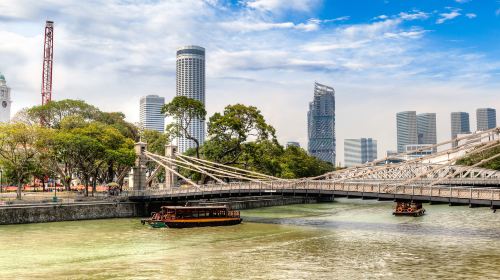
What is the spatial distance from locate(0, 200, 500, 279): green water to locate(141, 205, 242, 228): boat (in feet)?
6.20

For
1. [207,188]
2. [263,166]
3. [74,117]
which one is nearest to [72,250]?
[207,188]

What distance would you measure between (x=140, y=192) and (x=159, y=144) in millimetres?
35300

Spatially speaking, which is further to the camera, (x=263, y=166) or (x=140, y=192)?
(x=263, y=166)

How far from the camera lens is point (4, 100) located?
187000 mm

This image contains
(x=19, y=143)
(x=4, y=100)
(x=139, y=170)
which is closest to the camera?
(x=19, y=143)

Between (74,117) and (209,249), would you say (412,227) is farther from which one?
(74,117)

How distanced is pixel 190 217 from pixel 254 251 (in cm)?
1795

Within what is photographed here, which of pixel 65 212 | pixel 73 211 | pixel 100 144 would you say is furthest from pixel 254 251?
pixel 100 144

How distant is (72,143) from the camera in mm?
63938

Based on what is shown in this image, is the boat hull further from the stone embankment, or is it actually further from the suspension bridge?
the stone embankment

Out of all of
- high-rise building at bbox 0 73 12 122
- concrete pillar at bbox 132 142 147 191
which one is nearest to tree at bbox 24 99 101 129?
concrete pillar at bbox 132 142 147 191

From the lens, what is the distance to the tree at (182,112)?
8375 centimetres

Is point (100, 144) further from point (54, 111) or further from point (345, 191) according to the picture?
point (345, 191)

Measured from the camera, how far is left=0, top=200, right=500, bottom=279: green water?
3145 centimetres
